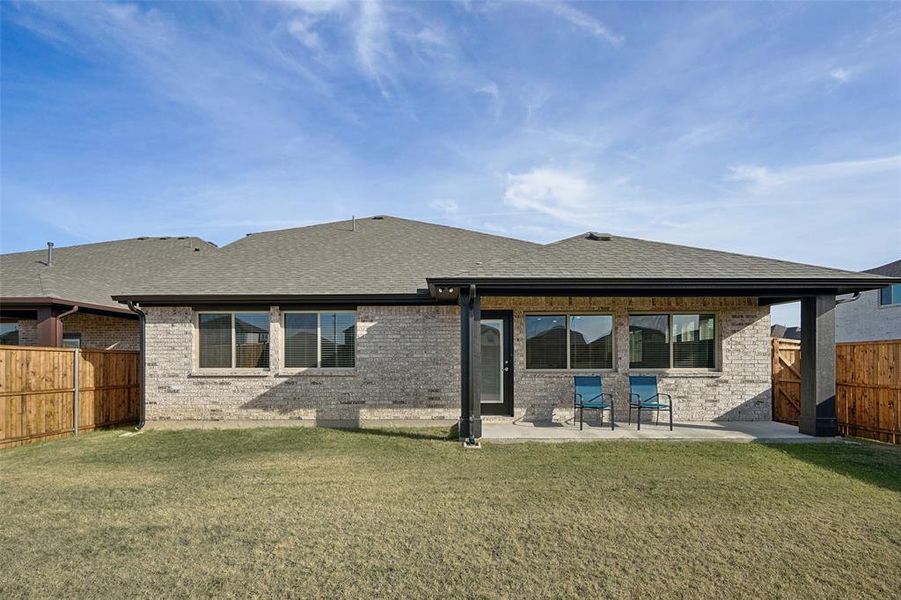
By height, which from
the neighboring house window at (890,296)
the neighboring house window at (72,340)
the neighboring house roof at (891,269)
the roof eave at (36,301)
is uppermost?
the neighboring house roof at (891,269)

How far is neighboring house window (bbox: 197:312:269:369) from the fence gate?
33.6ft

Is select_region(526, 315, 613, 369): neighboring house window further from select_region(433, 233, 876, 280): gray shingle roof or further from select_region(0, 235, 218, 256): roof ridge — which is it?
select_region(0, 235, 218, 256): roof ridge

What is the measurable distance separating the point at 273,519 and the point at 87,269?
1267 cm

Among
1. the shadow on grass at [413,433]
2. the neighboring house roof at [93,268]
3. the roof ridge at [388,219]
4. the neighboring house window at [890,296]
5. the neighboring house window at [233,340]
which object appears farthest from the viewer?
the neighboring house window at [890,296]

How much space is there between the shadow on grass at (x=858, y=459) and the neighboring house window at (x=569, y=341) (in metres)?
3.29

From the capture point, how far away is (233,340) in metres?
10.0

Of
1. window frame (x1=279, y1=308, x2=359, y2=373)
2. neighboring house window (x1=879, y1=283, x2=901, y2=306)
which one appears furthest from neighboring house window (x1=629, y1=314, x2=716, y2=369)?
neighboring house window (x1=879, y1=283, x2=901, y2=306)

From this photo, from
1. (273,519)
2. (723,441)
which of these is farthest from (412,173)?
(273,519)

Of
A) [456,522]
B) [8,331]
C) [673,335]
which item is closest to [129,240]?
[8,331]

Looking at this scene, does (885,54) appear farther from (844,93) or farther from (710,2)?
(710,2)

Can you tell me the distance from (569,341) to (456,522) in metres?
6.08

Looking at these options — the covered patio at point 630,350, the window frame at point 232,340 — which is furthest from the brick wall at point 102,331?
the covered patio at point 630,350

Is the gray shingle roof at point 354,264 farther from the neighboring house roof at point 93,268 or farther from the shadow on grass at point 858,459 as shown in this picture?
the shadow on grass at point 858,459

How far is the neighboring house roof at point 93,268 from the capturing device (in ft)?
35.0
